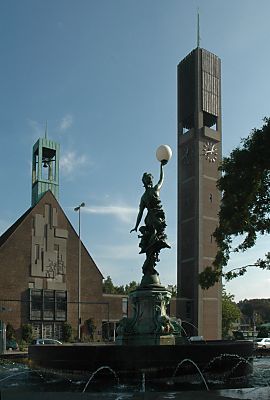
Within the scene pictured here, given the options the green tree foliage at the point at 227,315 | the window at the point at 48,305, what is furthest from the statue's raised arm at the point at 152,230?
the green tree foliage at the point at 227,315

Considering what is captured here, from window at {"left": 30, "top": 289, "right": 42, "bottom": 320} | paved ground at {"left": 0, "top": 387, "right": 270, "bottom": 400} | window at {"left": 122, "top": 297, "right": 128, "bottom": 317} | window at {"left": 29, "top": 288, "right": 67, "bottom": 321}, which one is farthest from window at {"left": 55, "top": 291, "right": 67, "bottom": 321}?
paved ground at {"left": 0, "top": 387, "right": 270, "bottom": 400}

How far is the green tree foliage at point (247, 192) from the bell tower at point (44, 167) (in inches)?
2141

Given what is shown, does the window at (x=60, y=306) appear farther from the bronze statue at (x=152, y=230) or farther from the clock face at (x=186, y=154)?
the bronze statue at (x=152, y=230)

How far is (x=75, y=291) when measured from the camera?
67562 mm

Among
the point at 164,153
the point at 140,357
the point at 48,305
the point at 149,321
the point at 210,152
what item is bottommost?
the point at 48,305

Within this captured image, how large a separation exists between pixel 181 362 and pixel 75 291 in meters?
54.8

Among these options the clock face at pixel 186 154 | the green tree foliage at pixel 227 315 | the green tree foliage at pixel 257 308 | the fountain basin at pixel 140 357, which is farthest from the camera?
the green tree foliage at pixel 257 308

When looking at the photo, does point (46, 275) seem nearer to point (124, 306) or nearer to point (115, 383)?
point (124, 306)

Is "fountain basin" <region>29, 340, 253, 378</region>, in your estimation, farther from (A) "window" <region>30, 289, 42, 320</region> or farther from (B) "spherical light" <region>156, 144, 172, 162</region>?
(A) "window" <region>30, 289, 42, 320</region>

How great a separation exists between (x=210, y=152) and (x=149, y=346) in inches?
2579

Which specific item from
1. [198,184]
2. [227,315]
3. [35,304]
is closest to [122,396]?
[35,304]

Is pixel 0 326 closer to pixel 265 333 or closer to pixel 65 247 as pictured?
pixel 265 333

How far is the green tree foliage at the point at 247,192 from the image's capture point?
16416 mm

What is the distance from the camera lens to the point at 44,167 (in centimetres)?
7525
